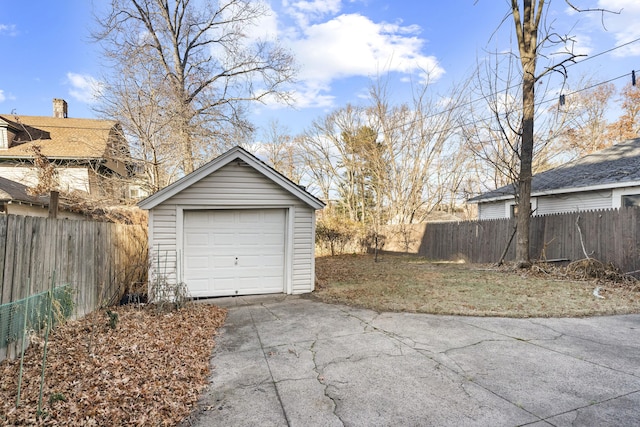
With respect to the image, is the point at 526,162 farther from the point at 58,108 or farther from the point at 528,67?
the point at 58,108

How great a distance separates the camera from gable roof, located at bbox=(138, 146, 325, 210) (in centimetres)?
747

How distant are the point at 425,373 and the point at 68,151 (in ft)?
64.2

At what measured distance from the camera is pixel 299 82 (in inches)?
687

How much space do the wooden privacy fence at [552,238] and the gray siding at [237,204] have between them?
845 centimetres

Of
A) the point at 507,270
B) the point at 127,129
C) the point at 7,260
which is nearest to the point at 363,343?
the point at 7,260

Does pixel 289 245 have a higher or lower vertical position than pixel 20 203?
lower

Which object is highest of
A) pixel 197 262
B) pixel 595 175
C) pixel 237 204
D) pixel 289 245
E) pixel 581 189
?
pixel 595 175

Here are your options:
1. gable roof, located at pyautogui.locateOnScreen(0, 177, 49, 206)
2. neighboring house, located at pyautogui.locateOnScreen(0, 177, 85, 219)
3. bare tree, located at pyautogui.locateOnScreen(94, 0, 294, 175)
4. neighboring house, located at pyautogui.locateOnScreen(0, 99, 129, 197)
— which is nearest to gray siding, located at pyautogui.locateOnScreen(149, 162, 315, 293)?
neighboring house, located at pyautogui.locateOnScreen(0, 99, 129, 197)

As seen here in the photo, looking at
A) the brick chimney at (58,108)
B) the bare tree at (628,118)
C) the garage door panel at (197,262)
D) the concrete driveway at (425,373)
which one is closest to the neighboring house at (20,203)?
the garage door panel at (197,262)

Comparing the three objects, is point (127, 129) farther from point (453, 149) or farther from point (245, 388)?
point (453, 149)

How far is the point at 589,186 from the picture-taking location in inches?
466

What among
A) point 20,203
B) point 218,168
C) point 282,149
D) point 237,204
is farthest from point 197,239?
point 282,149

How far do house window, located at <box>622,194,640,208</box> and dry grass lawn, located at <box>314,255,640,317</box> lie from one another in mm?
3410

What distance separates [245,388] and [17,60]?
59.4 ft
